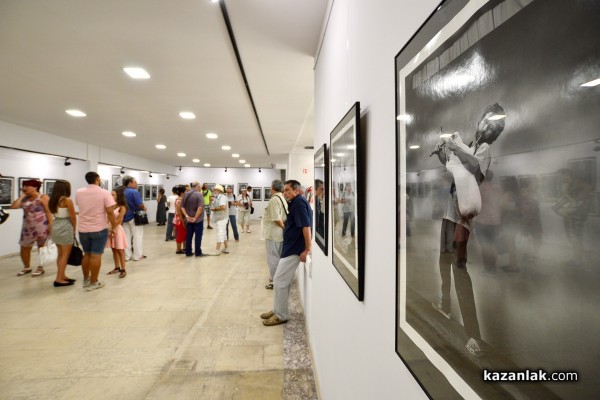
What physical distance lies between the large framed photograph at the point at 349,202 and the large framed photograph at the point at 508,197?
1.74ft

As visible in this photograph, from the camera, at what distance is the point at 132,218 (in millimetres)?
6461

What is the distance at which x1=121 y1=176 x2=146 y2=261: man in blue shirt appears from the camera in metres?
6.20

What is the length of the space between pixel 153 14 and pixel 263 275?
14.9 ft

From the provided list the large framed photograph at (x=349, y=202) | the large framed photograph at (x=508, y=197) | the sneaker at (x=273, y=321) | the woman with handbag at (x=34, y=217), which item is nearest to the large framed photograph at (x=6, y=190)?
the woman with handbag at (x=34, y=217)

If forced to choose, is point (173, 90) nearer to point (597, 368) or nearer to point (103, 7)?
point (103, 7)

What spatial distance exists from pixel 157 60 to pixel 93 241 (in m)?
3.01

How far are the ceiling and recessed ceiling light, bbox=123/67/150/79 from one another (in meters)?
0.11

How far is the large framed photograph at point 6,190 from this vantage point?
292 inches

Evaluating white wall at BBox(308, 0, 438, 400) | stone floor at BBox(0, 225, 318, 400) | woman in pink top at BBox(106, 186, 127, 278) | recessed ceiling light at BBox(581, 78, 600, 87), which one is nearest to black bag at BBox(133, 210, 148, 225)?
woman in pink top at BBox(106, 186, 127, 278)

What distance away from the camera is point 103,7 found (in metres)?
2.44

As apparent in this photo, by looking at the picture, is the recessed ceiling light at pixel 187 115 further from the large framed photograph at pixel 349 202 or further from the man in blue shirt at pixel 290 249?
the large framed photograph at pixel 349 202

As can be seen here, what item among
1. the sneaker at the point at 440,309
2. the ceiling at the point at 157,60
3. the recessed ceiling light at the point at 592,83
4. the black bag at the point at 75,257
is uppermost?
the ceiling at the point at 157,60

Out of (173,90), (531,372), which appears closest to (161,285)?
(173,90)

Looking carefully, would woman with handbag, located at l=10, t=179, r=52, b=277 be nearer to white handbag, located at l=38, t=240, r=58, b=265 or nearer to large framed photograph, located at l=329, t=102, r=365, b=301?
white handbag, located at l=38, t=240, r=58, b=265
